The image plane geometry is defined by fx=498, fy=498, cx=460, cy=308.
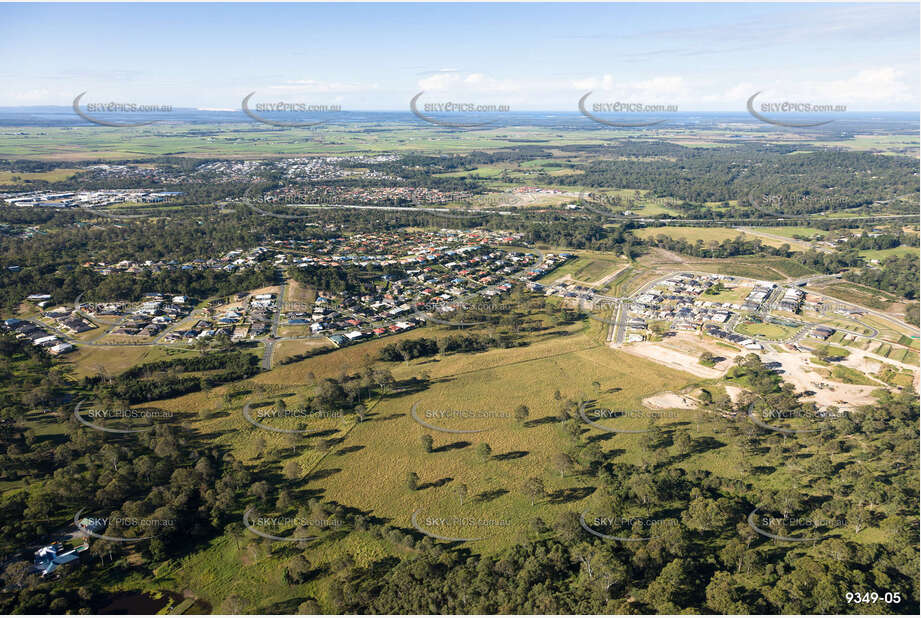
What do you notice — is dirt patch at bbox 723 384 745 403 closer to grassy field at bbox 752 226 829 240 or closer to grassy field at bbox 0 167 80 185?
grassy field at bbox 752 226 829 240

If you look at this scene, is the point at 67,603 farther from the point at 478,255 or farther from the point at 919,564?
the point at 478,255

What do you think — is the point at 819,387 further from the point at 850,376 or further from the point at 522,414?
the point at 522,414

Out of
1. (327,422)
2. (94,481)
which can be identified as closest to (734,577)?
(327,422)

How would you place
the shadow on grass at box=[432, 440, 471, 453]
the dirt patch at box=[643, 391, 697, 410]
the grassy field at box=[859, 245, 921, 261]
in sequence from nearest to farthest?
the shadow on grass at box=[432, 440, 471, 453]
the dirt patch at box=[643, 391, 697, 410]
the grassy field at box=[859, 245, 921, 261]

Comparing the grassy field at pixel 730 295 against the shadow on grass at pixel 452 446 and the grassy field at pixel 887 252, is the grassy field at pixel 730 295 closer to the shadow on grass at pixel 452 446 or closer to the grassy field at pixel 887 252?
the grassy field at pixel 887 252

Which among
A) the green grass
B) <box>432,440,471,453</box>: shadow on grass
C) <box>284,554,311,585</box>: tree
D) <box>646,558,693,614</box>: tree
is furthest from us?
the green grass

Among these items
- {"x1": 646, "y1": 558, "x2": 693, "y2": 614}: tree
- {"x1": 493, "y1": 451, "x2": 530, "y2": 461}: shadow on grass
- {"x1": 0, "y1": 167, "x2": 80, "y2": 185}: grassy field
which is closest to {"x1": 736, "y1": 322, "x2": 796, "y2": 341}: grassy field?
{"x1": 493, "y1": 451, "x2": 530, "y2": 461}: shadow on grass

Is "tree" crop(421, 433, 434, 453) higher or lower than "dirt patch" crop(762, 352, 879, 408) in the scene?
lower
